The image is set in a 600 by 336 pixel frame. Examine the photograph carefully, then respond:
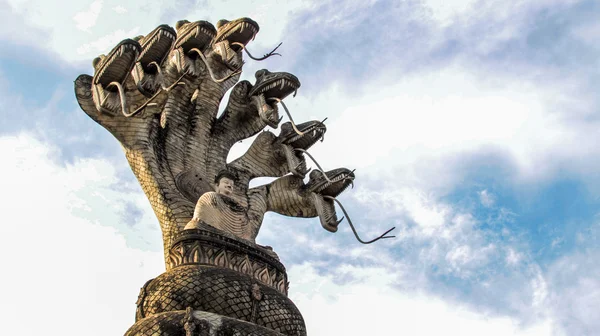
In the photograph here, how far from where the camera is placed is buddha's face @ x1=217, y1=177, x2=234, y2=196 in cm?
1225

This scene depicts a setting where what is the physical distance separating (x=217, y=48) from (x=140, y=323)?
4.94 meters

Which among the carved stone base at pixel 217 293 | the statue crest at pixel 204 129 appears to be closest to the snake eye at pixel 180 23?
the statue crest at pixel 204 129

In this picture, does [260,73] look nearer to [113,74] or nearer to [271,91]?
[271,91]

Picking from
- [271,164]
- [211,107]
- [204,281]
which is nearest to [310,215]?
[271,164]

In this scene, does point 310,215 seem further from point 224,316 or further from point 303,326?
point 224,316

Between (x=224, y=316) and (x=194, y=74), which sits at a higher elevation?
(x=194, y=74)

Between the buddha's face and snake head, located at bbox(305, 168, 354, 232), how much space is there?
146 cm

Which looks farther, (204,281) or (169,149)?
(169,149)

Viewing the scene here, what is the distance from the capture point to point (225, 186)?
12273 millimetres

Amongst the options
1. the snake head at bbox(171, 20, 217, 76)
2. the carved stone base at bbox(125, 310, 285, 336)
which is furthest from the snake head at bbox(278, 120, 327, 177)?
the carved stone base at bbox(125, 310, 285, 336)

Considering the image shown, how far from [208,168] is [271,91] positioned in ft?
4.83

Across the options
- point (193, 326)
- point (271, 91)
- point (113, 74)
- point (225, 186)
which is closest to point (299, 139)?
point (271, 91)

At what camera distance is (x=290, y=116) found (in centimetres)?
1319

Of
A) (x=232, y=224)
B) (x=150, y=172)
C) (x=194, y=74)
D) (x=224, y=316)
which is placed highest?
(x=194, y=74)
